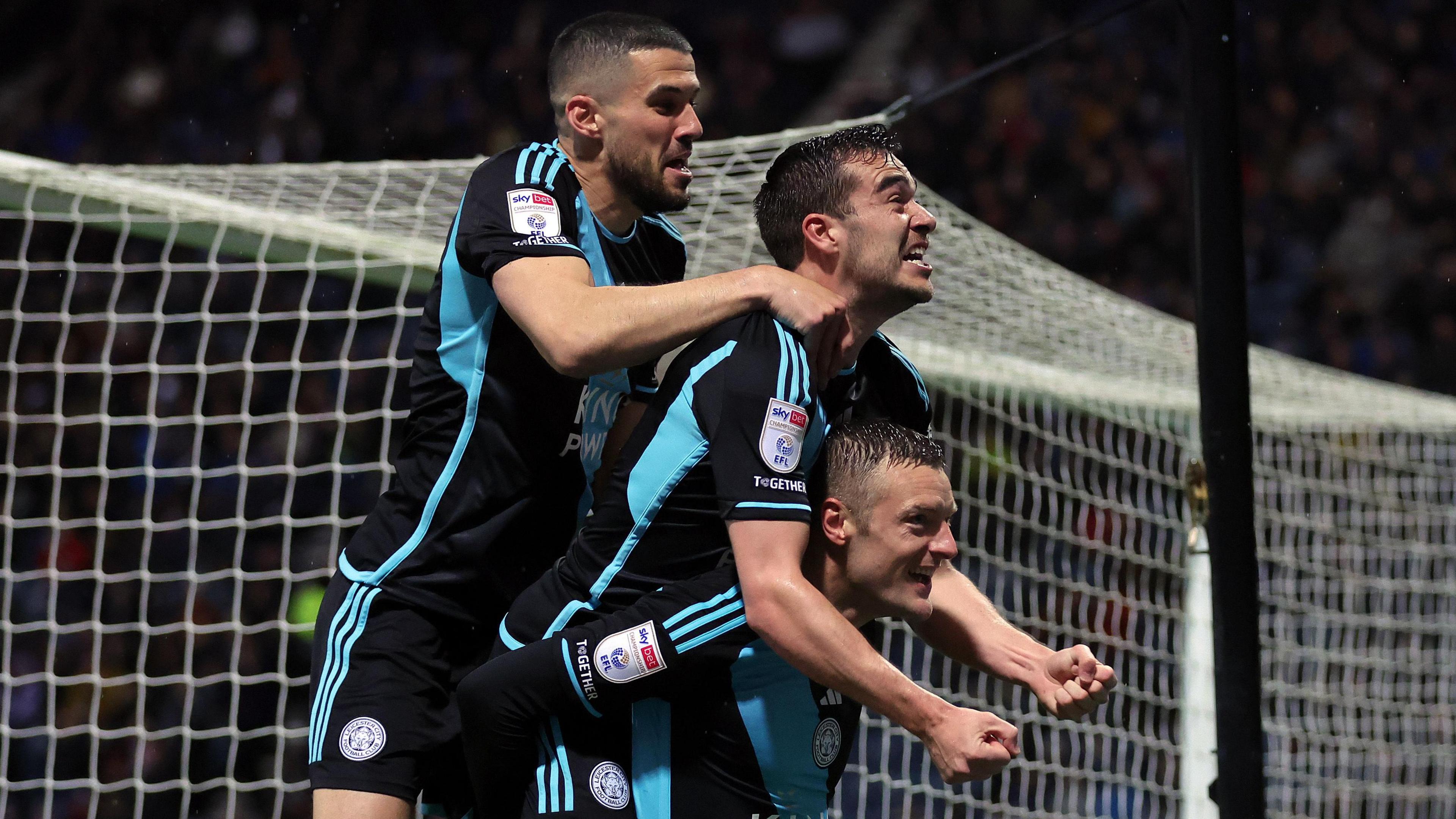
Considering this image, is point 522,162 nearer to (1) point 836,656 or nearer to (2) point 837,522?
(2) point 837,522

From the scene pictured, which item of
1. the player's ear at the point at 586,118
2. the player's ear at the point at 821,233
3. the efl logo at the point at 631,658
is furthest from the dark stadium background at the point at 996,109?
the efl logo at the point at 631,658

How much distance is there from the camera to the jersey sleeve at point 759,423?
6.47 feet

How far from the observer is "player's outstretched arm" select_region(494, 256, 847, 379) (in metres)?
2.08

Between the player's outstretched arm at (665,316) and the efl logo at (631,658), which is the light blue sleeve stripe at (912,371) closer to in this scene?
the player's outstretched arm at (665,316)

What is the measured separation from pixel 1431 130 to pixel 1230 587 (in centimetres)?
985

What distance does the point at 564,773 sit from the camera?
2.10m

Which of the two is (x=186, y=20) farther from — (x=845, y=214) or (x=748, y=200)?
(x=845, y=214)

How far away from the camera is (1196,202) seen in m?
2.85

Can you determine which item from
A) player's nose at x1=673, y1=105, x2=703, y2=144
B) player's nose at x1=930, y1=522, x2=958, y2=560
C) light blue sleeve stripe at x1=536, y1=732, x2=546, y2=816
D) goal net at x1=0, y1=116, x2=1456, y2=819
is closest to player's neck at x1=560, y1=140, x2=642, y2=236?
player's nose at x1=673, y1=105, x2=703, y2=144

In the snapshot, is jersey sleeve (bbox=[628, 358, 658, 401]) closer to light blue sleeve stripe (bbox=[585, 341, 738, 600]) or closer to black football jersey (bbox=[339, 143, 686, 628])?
black football jersey (bbox=[339, 143, 686, 628])

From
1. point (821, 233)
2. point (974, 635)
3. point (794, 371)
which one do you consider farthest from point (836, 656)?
point (821, 233)

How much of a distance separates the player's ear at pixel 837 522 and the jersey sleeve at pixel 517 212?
1.93 ft

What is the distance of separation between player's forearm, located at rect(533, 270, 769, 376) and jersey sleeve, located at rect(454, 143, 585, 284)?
0.70 ft

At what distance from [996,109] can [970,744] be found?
1009cm
